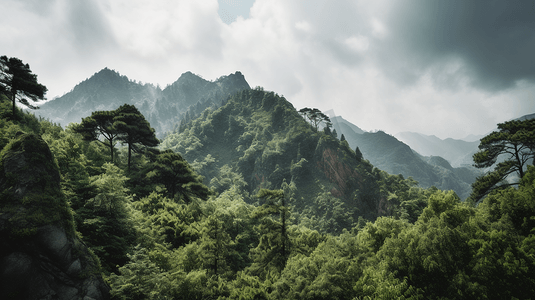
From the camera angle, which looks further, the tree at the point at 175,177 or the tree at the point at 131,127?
the tree at the point at 175,177

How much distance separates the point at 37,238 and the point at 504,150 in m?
36.3

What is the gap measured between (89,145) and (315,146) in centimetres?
6879

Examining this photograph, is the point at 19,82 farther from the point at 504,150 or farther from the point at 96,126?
the point at 504,150

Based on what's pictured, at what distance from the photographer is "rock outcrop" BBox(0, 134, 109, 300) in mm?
10414

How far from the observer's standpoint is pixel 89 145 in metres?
30.4

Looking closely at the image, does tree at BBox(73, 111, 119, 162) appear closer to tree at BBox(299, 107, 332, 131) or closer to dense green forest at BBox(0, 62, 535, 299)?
dense green forest at BBox(0, 62, 535, 299)

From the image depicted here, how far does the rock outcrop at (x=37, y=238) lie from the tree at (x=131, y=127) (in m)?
18.5

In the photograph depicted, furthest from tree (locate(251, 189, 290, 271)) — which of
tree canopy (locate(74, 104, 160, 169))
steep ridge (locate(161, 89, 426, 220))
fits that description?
steep ridge (locate(161, 89, 426, 220))

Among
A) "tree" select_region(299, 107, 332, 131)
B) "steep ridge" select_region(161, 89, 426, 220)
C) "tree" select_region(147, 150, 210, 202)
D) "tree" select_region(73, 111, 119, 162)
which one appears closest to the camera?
"tree" select_region(73, 111, 119, 162)

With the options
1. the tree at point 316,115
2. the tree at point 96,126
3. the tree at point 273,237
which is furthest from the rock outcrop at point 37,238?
the tree at point 316,115

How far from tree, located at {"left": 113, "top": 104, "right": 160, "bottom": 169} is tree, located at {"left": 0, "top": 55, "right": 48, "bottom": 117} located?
909 cm

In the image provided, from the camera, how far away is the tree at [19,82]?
2614 centimetres

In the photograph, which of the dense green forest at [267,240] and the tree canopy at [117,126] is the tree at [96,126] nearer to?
the tree canopy at [117,126]

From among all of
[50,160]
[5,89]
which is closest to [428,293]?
[50,160]
